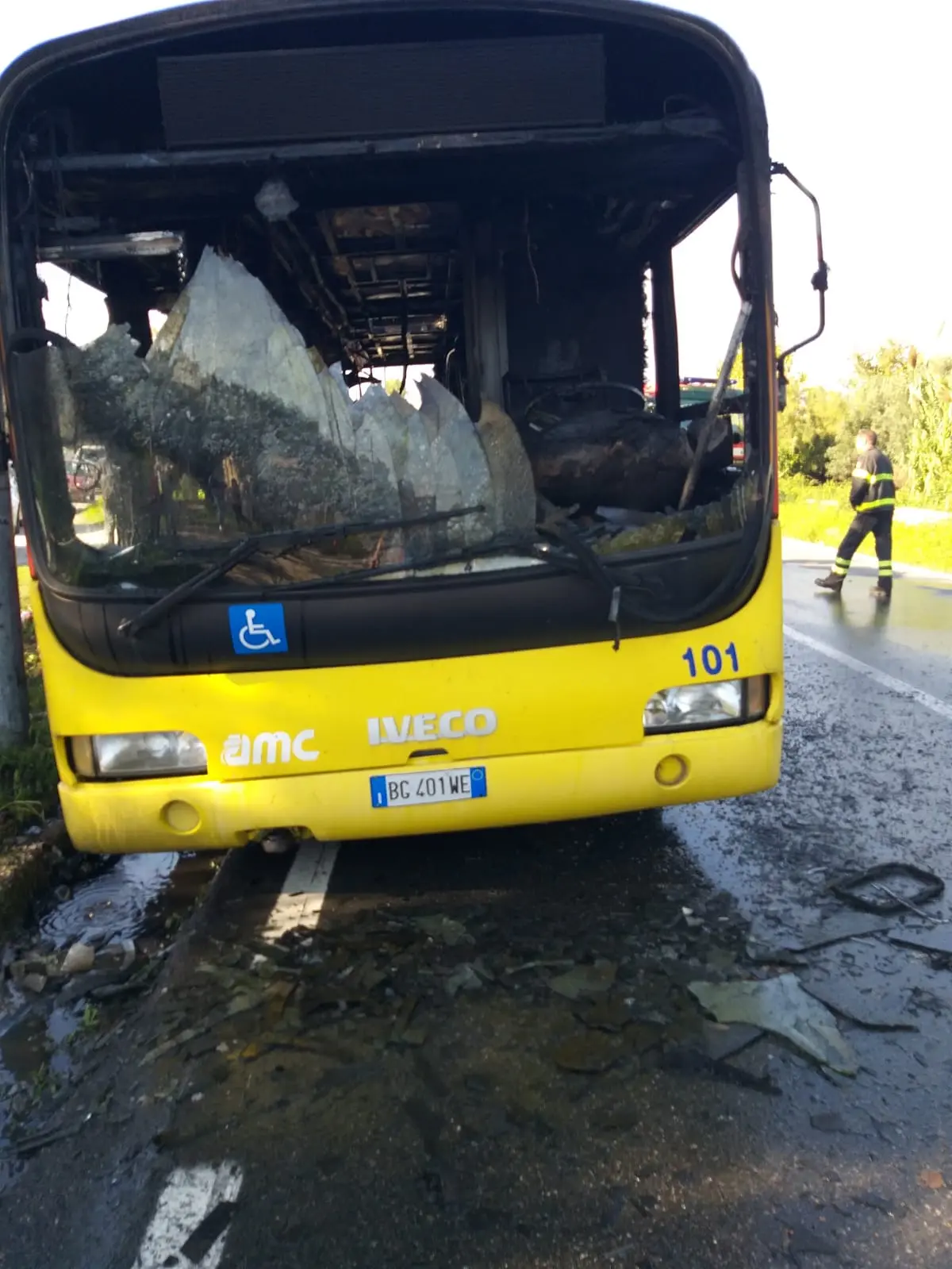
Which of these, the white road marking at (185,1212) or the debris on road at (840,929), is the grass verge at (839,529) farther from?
the white road marking at (185,1212)

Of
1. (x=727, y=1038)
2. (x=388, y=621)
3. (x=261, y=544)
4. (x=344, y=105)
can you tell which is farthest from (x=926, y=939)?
(x=344, y=105)

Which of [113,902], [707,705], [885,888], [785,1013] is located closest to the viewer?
[785,1013]

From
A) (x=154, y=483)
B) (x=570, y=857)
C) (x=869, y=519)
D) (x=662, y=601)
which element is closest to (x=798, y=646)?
(x=869, y=519)

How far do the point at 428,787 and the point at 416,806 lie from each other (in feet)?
0.25

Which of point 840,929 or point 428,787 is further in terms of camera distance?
point 840,929

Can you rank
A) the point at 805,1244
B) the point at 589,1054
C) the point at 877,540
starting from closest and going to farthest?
the point at 805,1244
the point at 589,1054
the point at 877,540

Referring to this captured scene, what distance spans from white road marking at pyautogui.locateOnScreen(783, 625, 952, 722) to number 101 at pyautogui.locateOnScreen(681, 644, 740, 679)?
365cm

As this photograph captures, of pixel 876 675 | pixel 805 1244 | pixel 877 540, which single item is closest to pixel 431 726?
pixel 805 1244

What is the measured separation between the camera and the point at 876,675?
786 cm

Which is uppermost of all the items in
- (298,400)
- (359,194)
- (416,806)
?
(359,194)

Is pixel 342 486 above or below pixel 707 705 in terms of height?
above

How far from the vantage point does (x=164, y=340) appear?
340 centimetres

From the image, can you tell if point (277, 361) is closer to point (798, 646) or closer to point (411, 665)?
point (411, 665)

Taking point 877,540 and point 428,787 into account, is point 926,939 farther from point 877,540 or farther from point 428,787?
point 877,540
